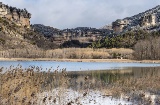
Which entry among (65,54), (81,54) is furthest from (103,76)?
(65,54)

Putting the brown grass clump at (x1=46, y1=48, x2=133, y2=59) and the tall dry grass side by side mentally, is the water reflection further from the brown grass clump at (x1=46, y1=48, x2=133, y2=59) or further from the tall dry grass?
the tall dry grass

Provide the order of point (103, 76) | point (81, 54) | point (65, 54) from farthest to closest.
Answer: point (65, 54) → point (81, 54) → point (103, 76)

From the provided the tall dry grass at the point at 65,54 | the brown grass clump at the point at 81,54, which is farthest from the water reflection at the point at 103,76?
the tall dry grass at the point at 65,54

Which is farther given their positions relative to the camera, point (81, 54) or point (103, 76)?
point (81, 54)

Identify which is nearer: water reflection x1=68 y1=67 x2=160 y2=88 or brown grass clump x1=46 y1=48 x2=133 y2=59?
water reflection x1=68 y1=67 x2=160 y2=88

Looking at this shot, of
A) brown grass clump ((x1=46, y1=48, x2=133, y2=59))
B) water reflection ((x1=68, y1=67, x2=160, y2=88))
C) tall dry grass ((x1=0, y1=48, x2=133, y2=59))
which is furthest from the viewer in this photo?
tall dry grass ((x1=0, y1=48, x2=133, y2=59))

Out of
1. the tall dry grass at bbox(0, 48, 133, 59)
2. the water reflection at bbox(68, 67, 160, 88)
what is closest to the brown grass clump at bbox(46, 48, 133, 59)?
the tall dry grass at bbox(0, 48, 133, 59)

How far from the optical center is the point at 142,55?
9225 centimetres

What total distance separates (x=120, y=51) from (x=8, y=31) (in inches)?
3090

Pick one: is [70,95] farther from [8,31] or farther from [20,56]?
[8,31]

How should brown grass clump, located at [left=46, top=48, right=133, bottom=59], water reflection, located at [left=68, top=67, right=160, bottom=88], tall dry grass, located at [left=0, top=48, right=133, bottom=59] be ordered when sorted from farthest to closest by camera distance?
tall dry grass, located at [left=0, top=48, right=133, bottom=59] → brown grass clump, located at [left=46, top=48, right=133, bottom=59] → water reflection, located at [left=68, top=67, right=160, bottom=88]

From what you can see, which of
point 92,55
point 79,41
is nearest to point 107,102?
point 92,55

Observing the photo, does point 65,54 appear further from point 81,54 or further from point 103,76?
point 103,76

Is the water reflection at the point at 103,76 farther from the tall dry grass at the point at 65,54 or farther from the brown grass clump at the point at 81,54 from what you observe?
the tall dry grass at the point at 65,54
